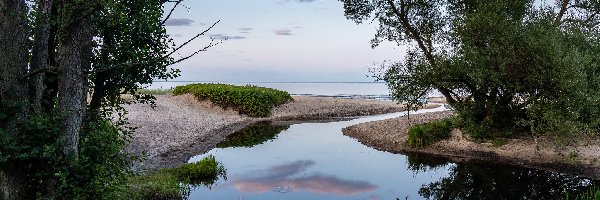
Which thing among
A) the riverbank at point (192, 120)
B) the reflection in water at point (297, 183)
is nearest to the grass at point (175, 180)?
the riverbank at point (192, 120)

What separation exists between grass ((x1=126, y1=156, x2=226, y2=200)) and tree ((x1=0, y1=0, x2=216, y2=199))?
3130 mm

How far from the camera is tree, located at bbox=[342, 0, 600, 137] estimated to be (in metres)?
22.6

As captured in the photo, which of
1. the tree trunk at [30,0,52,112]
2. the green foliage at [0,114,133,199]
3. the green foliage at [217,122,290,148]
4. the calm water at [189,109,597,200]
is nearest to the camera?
the green foliage at [0,114,133,199]

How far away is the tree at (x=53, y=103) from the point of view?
10641mm

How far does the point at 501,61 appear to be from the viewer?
23.3 metres

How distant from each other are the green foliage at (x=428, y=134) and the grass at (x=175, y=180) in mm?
12217

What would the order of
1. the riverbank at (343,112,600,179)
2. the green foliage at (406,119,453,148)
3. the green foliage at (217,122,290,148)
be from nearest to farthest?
the riverbank at (343,112,600,179)
the green foliage at (406,119,453,148)
the green foliage at (217,122,290,148)

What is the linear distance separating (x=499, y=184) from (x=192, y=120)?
80.9 ft

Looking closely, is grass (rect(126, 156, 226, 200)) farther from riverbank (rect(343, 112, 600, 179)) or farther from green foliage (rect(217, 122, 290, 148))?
riverbank (rect(343, 112, 600, 179))

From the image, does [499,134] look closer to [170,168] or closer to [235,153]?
[235,153]

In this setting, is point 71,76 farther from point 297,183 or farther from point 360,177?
point 360,177

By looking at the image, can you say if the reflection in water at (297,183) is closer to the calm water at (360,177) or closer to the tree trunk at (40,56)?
the calm water at (360,177)

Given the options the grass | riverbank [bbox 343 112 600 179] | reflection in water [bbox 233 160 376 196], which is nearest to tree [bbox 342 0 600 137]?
riverbank [bbox 343 112 600 179]

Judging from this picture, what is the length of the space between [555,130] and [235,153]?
16.8 m
